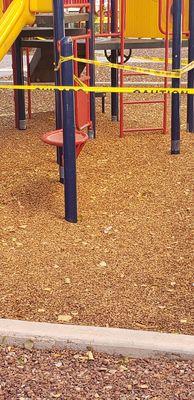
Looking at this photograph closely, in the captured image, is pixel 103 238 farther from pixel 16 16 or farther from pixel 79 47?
pixel 79 47

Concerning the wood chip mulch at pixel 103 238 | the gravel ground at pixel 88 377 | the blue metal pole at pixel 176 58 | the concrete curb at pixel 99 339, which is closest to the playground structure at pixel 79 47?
the blue metal pole at pixel 176 58

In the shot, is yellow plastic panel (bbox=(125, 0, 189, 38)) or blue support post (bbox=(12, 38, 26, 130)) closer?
blue support post (bbox=(12, 38, 26, 130))

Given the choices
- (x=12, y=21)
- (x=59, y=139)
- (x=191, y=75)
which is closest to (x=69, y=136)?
(x=59, y=139)

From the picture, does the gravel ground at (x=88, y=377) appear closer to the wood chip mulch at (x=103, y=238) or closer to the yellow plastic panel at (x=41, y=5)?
the wood chip mulch at (x=103, y=238)

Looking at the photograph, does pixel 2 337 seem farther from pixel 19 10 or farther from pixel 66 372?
pixel 19 10

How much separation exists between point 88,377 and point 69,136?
2354 mm

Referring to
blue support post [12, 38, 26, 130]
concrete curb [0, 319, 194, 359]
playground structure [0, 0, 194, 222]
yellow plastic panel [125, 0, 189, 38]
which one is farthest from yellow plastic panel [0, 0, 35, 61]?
concrete curb [0, 319, 194, 359]

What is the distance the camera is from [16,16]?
705 cm

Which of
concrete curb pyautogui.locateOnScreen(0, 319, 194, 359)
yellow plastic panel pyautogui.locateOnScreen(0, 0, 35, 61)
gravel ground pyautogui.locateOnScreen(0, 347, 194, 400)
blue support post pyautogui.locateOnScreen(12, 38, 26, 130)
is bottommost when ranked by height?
gravel ground pyautogui.locateOnScreen(0, 347, 194, 400)

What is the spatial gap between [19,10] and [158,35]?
9.92 ft

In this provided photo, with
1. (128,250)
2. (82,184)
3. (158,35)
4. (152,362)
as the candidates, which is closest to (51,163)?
(82,184)

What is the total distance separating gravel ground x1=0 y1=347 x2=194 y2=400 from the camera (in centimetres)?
319

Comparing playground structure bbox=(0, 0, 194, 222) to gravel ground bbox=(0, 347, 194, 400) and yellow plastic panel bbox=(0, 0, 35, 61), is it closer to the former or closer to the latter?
yellow plastic panel bbox=(0, 0, 35, 61)

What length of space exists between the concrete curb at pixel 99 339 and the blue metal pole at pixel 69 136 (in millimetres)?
1819
